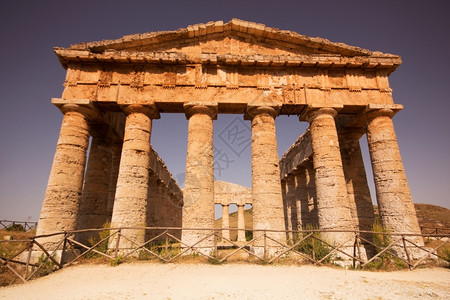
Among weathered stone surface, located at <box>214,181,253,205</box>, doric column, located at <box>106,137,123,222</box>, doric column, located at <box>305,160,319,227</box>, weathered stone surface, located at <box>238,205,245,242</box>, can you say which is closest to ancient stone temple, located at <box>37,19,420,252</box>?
doric column, located at <box>106,137,123,222</box>

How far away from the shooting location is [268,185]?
10.0 metres

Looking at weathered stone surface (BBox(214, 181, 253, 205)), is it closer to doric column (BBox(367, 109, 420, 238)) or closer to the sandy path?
doric column (BBox(367, 109, 420, 238))

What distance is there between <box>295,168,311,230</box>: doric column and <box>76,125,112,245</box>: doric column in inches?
491

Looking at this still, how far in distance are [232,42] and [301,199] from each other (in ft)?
38.0

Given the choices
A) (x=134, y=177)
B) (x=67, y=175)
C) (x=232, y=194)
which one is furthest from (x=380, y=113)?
(x=232, y=194)

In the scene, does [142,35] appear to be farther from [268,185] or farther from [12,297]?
[12,297]

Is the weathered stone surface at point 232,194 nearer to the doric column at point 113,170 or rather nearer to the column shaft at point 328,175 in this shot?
the doric column at point 113,170

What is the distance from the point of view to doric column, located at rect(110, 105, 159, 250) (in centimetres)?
927

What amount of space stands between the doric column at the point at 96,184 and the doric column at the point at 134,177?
9.95 feet

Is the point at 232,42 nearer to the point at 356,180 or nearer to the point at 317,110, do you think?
the point at 317,110

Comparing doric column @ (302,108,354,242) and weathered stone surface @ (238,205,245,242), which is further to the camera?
weathered stone surface @ (238,205,245,242)

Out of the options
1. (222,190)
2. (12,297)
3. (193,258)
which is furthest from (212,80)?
(222,190)

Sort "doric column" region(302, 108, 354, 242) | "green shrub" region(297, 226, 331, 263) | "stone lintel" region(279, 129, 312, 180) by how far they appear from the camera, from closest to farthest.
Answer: "green shrub" region(297, 226, 331, 263), "doric column" region(302, 108, 354, 242), "stone lintel" region(279, 129, 312, 180)

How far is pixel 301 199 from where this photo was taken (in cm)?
1738
